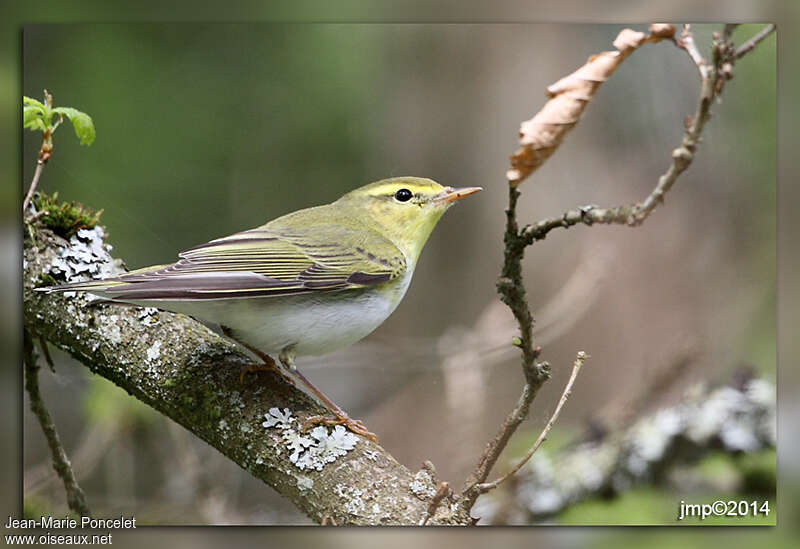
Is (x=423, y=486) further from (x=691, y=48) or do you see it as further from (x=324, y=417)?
(x=691, y=48)

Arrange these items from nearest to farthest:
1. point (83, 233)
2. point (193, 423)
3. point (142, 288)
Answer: point (142, 288)
point (193, 423)
point (83, 233)

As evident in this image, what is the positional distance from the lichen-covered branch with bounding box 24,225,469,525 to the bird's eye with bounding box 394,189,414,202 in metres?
0.60

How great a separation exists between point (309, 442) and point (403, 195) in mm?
733

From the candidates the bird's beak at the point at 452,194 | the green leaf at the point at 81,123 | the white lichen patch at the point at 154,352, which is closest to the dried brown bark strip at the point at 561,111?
the bird's beak at the point at 452,194

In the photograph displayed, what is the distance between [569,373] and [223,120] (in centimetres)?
129

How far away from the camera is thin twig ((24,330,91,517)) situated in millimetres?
2207

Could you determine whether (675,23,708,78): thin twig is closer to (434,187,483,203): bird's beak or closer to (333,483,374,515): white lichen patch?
(434,187,483,203): bird's beak

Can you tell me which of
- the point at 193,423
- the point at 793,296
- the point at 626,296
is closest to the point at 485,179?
the point at 626,296

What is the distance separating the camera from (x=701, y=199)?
2.34 m

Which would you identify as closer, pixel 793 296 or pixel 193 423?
pixel 193 423

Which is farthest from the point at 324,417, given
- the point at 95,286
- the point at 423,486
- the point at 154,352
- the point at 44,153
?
the point at 44,153

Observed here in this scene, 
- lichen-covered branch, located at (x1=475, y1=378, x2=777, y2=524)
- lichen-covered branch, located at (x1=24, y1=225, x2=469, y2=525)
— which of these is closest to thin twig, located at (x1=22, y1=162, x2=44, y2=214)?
lichen-covered branch, located at (x1=24, y1=225, x2=469, y2=525)

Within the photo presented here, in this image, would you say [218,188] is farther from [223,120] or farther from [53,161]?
[53,161]

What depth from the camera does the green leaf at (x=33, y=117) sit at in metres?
2.18
